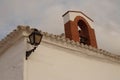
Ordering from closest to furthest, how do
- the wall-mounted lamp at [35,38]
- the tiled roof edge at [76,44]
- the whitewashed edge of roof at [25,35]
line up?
1. the wall-mounted lamp at [35,38]
2. the whitewashed edge of roof at [25,35]
3. the tiled roof edge at [76,44]

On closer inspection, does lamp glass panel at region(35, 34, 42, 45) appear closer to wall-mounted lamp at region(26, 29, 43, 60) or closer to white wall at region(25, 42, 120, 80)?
wall-mounted lamp at region(26, 29, 43, 60)

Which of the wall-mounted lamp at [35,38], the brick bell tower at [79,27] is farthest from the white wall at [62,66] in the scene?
the brick bell tower at [79,27]

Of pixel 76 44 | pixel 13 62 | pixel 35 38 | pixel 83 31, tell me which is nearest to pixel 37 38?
pixel 35 38

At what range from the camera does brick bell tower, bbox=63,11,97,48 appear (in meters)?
8.90

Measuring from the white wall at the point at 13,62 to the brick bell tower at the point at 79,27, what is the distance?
7.34ft

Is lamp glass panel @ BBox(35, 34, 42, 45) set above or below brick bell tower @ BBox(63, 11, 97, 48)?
below

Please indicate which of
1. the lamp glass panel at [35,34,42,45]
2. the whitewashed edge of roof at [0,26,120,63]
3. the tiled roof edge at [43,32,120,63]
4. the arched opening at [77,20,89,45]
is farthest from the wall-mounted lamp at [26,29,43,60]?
the arched opening at [77,20,89,45]

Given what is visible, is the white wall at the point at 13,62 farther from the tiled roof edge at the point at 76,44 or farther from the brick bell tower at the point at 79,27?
the brick bell tower at the point at 79,27

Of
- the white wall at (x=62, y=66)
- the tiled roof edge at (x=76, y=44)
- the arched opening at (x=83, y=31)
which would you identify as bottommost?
the white wall at (x=62, y=66)

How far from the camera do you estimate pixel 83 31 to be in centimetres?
947

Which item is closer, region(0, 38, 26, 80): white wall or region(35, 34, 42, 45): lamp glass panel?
region(35, 34, 42, 45): lamp glass panel

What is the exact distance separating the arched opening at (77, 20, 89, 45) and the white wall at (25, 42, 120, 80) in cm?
122

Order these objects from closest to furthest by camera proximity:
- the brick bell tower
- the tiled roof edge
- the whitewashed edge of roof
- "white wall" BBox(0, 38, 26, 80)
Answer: "white wall" BBox(0, 38, 26, 80)
the whitewashed edge of roof
the tiled roof edge
the brick bell tower

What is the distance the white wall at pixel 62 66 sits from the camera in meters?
6.63
